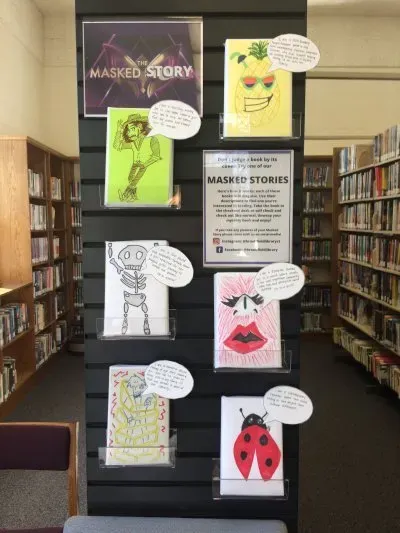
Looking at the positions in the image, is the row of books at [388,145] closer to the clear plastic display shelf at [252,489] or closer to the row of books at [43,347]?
the clear plastic display shelf at [252,489]

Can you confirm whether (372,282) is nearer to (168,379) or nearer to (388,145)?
(388,145)

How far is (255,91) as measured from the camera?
1.36m

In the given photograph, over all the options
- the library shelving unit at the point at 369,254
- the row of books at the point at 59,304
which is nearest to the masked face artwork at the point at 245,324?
the library shelving unit at the point at 369,254

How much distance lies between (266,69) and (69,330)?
17.0 ft

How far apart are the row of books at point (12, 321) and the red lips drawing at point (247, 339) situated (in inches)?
113

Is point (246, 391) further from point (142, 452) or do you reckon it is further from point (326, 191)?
point (326, 191)

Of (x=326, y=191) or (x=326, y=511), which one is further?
(x=326, y=191)

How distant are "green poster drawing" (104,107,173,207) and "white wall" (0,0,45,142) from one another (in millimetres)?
3931

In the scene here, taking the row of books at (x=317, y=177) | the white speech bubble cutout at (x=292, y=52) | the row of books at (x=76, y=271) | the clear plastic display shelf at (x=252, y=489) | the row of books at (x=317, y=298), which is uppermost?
the row of books at (x=317, y=177)

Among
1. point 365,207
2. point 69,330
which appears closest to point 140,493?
point 365,207

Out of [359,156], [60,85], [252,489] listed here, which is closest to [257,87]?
[252,489]

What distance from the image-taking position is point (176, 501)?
153 cm

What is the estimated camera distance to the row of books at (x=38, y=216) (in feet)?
15.4

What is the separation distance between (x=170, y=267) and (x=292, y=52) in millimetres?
692
